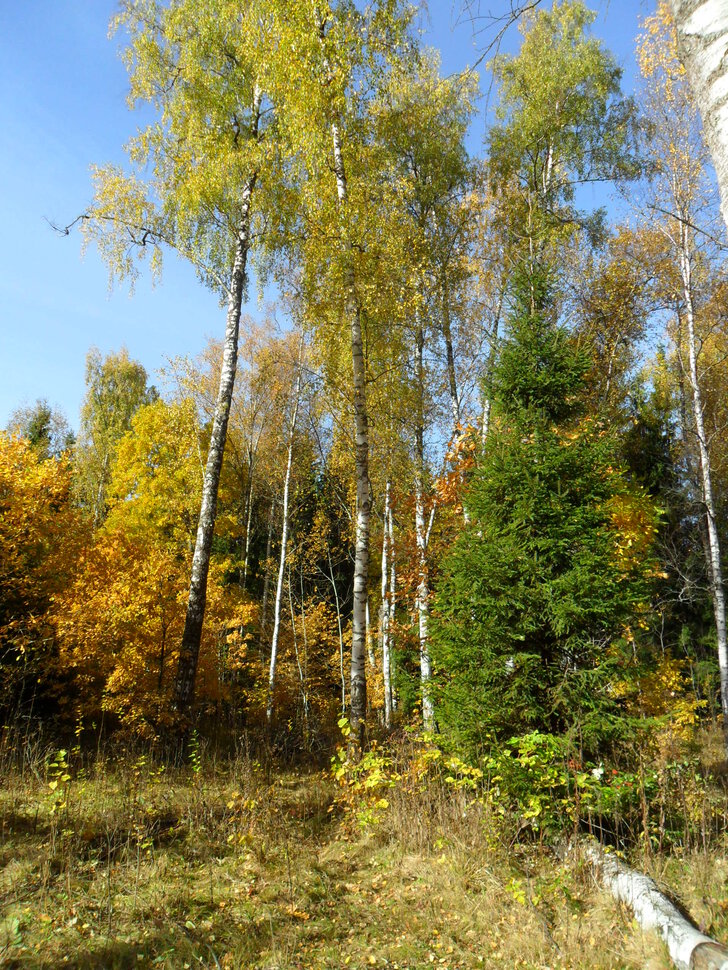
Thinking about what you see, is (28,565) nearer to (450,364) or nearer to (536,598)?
(536,598)

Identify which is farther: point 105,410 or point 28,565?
point 105,410

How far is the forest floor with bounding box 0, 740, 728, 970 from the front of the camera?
3109mm

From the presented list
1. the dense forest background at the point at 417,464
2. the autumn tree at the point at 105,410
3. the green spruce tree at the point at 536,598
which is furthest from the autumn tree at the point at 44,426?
the green spruce tree at the point at 536,598

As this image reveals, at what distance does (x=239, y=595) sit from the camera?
637 inches

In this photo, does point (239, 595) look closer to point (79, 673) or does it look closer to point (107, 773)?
point (79, 673)

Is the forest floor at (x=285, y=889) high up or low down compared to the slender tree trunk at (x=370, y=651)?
down

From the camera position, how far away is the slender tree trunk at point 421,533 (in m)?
8.38

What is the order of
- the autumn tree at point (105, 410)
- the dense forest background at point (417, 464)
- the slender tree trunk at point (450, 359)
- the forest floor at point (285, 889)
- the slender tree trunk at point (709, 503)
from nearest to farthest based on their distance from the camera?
the forest floor at point (285, 889)
the dense forest background at point (417, 464)
the slender tree trunk at point (709, 503)
the slender tree trunk at point (450, 359)
the autumn tree at point (105, 410)

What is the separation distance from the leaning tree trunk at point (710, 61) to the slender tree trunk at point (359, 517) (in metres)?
→ 5.24

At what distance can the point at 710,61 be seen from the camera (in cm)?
116

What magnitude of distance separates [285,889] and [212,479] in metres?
4.95

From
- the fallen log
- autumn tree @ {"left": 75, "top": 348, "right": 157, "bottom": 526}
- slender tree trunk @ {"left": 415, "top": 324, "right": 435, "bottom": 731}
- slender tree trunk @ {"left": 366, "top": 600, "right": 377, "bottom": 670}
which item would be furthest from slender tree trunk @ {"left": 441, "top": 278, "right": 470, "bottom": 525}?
autumn tree @ {"left": 75, "top": 348, "right": 157, "bottom": 526}

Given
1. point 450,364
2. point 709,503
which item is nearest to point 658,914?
point 709,503

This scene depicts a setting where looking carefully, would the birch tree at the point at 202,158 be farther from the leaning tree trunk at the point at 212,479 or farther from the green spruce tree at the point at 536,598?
the green spruce tree at the point at 536,598
